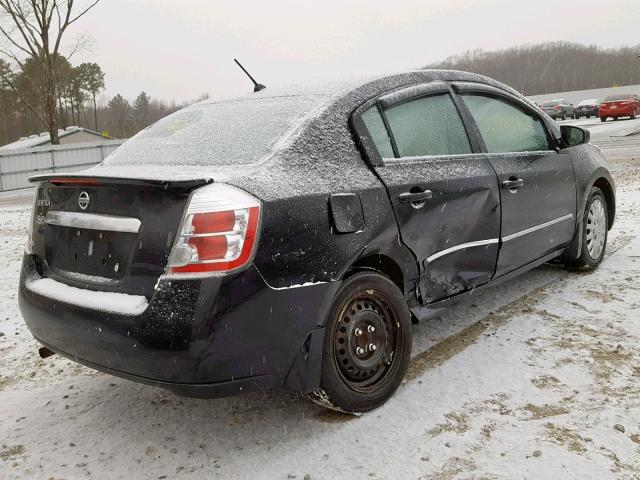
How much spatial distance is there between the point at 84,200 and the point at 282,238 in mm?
934

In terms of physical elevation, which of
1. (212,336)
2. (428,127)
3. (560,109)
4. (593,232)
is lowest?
(593,232)

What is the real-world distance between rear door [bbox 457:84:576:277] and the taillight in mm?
1953

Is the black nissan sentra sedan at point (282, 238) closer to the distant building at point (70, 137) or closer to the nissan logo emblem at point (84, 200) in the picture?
the nissan logo emblem at point (84, 200)

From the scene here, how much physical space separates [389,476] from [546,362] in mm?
1388

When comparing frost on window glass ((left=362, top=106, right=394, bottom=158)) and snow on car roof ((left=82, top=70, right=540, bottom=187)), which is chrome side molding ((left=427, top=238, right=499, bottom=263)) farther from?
snow on car roof ((left=82, top=70, right=540, bottom=187))

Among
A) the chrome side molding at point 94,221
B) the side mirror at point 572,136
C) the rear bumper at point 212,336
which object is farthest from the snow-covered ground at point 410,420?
the side mirror at point 572,136

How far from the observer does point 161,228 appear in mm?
2439

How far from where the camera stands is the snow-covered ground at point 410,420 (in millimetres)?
2523

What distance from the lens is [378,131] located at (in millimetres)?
3156

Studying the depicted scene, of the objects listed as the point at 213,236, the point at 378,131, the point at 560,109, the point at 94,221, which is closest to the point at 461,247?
the point at 378,131

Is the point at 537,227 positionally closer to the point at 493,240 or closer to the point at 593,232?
the point at 493,240

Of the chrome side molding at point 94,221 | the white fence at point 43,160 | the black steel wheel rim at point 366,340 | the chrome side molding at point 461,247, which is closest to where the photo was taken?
the chrome side molding at point 94,221

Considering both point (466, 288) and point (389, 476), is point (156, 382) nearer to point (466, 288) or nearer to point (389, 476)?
point (389, 476)

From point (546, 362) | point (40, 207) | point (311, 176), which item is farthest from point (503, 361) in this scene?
point (40, 207)
